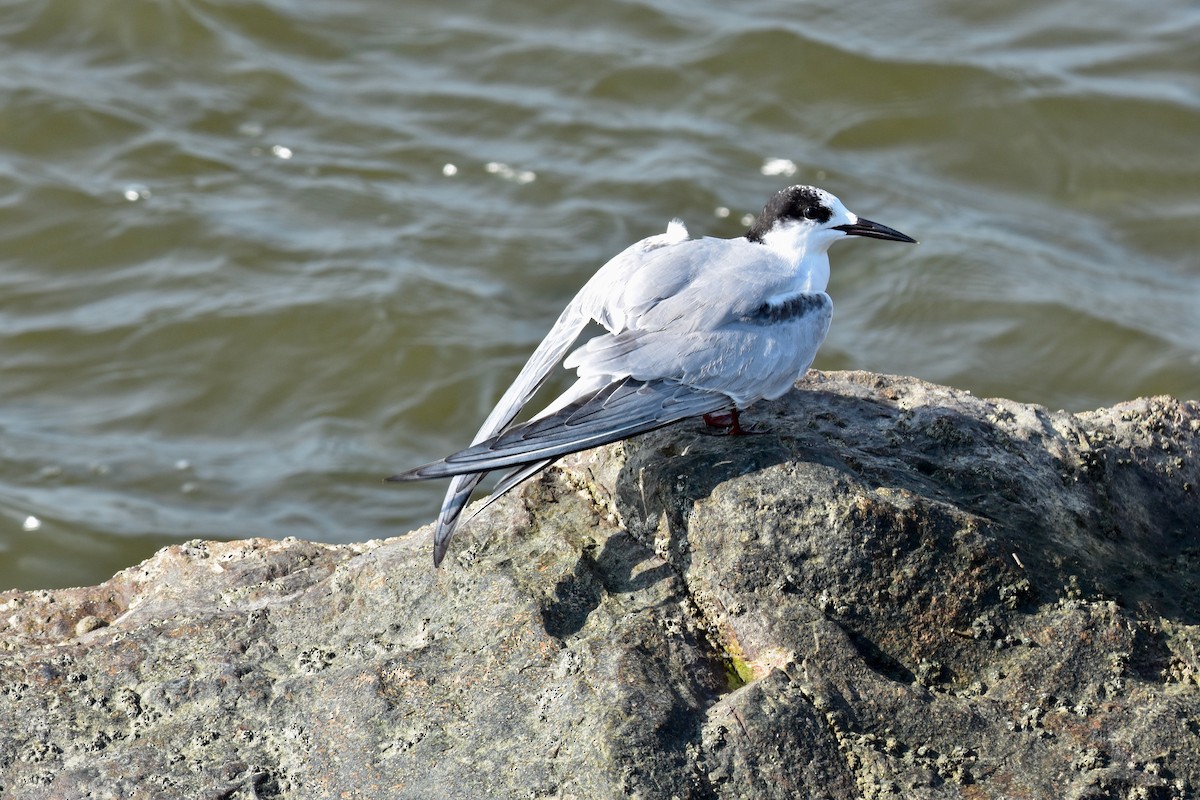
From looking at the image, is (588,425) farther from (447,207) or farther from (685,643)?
(447,207)

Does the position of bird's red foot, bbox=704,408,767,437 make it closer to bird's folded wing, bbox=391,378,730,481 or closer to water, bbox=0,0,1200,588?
bird's folded wing, bbox=391,378,730,481

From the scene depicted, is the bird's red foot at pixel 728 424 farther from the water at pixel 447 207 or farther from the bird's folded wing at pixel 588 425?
the water at pixel 447 207

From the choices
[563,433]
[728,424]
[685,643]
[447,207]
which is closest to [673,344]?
[728,424]

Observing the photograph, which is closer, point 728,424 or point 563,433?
point 563,433

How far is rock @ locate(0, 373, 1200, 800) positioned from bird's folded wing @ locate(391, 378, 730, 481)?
0.55 feet

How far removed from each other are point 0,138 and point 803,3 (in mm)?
6584

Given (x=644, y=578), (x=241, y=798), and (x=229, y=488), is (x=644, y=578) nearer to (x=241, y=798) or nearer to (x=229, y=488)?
(x=241, y=798)

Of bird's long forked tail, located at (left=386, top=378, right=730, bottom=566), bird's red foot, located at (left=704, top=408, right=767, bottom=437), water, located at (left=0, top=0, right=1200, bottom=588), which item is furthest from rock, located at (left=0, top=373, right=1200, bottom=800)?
water, located at (left=0, top=0, right=1200, bottom=588)

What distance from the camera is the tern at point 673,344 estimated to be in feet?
11.3

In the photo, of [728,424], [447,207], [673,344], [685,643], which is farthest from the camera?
[447,207]

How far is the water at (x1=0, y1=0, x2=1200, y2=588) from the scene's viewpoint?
7207 millimetres

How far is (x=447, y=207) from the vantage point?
29.7 feet

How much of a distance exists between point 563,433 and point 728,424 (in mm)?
734

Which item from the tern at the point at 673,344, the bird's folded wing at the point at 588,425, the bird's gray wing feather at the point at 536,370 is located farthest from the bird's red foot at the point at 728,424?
the bird's gray wing feather at the point at 536,370
